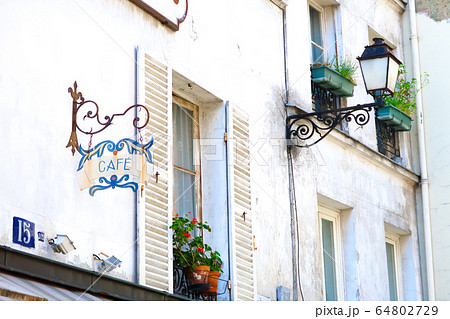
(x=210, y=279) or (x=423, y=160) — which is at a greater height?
(x=423, y=160)

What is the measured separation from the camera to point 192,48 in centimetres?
806

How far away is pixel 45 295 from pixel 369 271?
5.29 metres

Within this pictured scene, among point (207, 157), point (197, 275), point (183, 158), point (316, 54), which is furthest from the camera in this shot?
point (316, 54)

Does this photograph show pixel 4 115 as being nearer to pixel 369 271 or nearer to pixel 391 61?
pixel 391 61

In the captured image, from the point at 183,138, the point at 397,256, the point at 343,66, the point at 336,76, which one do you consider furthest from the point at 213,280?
the point at 397,256

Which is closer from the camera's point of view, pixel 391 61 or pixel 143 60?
pixel 143 60

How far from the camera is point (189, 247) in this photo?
25.4ft

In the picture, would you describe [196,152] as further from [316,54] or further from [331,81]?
[316,54]

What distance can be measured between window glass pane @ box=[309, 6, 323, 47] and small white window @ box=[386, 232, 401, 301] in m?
2.32

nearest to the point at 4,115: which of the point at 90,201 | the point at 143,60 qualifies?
the point at 90,201

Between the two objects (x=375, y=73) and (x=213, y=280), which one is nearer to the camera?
(x=213, y=280)

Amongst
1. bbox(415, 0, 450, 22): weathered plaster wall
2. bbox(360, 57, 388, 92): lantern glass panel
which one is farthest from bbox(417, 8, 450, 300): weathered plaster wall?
bbox(360, 57, 388, 92): lantern glass panel

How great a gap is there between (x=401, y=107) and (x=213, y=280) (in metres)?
4.73

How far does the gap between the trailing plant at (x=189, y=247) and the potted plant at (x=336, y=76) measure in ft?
9.19
